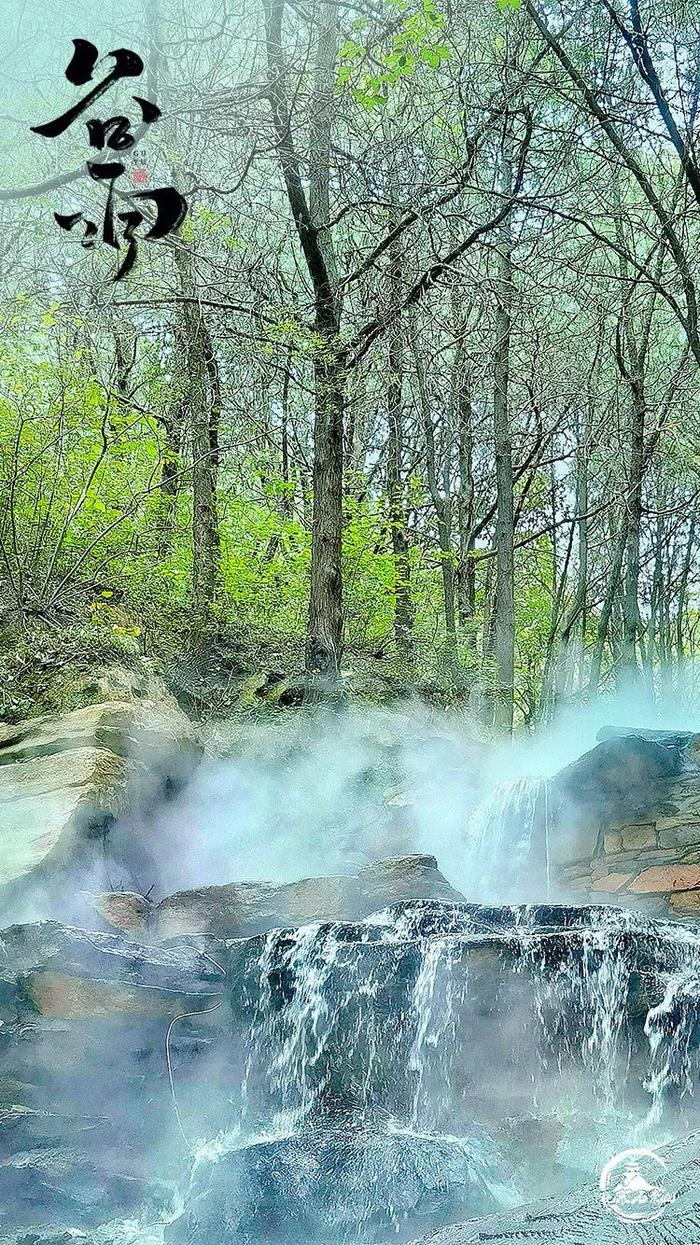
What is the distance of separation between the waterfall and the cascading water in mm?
3211

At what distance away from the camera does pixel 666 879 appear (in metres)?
8.12

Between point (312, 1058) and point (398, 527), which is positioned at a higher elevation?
point (398, 527)

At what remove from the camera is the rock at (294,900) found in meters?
6.61

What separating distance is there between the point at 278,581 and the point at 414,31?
6959mm

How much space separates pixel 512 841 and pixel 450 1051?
4.28 meters

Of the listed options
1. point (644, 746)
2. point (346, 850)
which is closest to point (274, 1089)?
point (346, 850)

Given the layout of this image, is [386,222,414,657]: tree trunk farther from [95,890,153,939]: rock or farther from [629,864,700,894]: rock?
[95,890,153,939]: rock

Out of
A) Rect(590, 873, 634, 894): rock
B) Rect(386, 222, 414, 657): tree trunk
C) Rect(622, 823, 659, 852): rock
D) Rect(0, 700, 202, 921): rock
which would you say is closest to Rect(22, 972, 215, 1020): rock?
Rect(0, 700, 202, 921): rock

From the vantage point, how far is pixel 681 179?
31.3 ft

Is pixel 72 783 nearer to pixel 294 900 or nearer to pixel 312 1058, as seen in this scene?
pixel 294 900

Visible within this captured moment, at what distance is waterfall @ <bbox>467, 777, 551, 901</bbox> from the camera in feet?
30.0

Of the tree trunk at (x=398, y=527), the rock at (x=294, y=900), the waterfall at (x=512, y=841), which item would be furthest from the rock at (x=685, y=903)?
the tree trunk at (x=398, y=527)

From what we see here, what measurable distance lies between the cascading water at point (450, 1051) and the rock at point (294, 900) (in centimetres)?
74

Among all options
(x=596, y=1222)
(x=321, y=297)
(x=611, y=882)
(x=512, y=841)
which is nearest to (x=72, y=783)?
(x=512, y=841)
